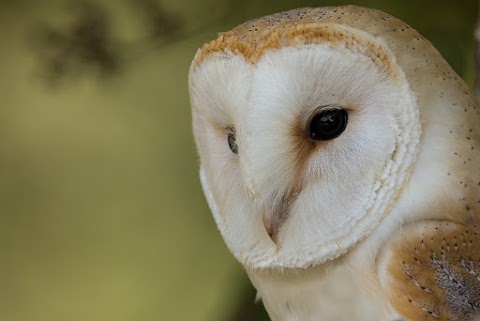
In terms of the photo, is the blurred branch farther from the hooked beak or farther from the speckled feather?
the speckled feather

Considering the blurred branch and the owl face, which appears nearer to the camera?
the owl face

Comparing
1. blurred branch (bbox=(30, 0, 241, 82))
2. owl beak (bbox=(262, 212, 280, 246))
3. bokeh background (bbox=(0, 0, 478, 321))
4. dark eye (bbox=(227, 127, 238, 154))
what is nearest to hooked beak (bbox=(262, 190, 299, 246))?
owl beak (bbox=(262, 212, 280, 246))

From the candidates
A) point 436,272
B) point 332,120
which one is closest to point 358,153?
point 332,120

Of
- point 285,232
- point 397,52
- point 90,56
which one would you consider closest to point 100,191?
point 90,56

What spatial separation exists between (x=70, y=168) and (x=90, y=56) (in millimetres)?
712

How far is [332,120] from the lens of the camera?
89cm

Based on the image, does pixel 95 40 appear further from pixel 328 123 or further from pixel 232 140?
pixel 328 123

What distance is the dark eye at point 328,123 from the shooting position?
88 cm

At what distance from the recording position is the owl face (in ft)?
2.86

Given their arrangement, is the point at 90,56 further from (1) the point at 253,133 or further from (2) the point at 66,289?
(2) the point at 66,289

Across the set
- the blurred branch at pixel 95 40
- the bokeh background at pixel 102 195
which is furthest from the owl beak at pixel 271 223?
the bokeh background at pixel 102 195

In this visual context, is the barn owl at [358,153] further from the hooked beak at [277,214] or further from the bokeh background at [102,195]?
the bokeh background at [102,195]

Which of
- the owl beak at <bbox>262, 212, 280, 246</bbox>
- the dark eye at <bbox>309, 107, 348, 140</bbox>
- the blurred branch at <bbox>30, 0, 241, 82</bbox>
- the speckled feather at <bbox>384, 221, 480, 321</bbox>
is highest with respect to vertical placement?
the blurred branch at <bbox>30, 0, 241, 82</bbox>

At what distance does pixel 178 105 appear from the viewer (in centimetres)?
203
